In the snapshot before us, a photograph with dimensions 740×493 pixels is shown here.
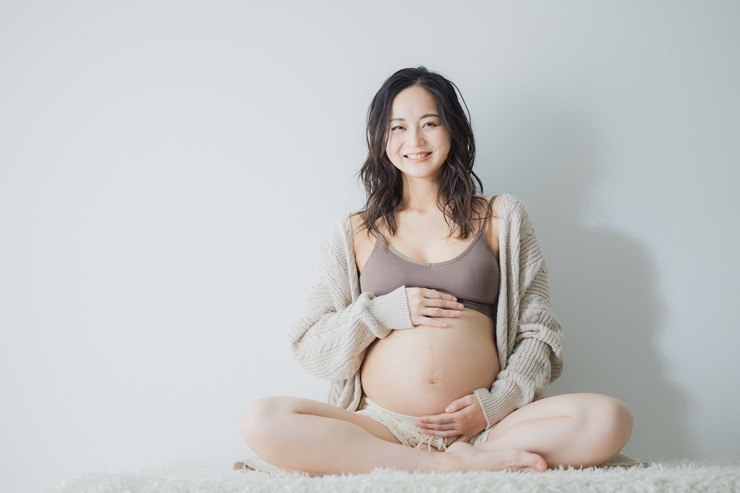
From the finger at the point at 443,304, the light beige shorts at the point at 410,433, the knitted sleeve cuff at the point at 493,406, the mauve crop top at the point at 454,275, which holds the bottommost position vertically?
the light beige shorts at the point at 410,433

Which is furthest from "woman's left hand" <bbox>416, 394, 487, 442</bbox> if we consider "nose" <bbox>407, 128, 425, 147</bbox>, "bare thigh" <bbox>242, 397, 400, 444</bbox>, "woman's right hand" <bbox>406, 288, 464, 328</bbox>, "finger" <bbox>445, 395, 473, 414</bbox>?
"nose" <bbox>407, 128, 425, 147</bbox>

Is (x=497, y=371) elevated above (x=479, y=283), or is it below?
below

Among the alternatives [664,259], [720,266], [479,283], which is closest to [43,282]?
[479,283]

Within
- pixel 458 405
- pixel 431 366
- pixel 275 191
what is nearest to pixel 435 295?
pixel 431 366

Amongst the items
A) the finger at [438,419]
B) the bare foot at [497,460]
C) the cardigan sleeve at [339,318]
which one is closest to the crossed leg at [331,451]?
the bare foot at [497,460]

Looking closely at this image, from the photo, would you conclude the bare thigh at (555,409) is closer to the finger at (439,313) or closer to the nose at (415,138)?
the finger at (439,313)

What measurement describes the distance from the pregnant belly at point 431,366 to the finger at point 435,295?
0.06 metres

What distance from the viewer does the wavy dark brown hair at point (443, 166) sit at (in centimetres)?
169

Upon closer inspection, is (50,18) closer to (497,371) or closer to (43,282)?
(43,282)

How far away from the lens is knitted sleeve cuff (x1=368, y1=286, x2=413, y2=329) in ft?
5.05

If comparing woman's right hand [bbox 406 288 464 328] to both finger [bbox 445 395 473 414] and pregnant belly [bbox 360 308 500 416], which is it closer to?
pregnant belly [bbox 360 308 500 416]

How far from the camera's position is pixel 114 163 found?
193 centimetres

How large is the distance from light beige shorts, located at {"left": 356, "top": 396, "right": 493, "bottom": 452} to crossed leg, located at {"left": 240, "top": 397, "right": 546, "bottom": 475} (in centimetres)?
14

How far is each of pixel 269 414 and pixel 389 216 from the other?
2.34ft
